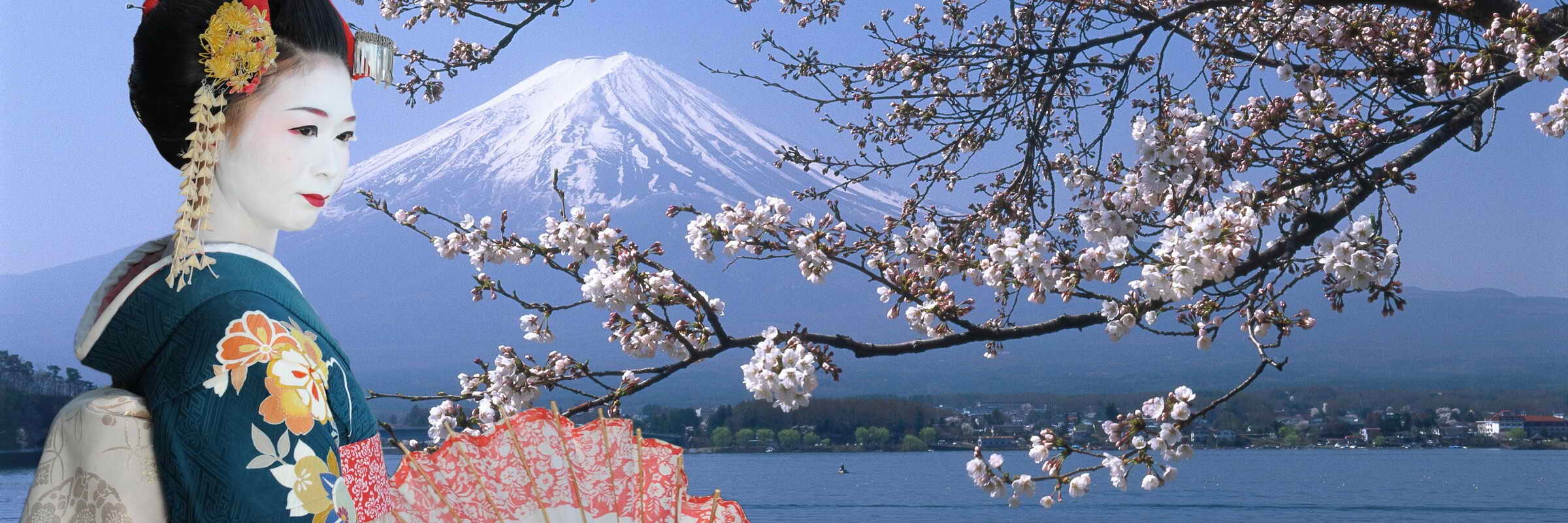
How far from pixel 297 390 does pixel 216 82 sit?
0.44 meters

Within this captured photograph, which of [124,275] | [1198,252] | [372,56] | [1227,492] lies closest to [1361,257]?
[1198,252]

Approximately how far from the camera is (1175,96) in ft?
15.6

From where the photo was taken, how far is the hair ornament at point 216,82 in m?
1.33

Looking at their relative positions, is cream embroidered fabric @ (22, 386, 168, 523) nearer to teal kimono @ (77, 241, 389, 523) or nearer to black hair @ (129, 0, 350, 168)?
teal kimono @ (77, 241, 389, 523)

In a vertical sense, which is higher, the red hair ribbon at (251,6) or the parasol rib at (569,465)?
the red hair ribbon at (251,6)

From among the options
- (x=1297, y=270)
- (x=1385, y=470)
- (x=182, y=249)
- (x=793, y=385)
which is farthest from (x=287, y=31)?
(x=1385, y=470)

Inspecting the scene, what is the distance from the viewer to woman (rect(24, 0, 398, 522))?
1.18 m

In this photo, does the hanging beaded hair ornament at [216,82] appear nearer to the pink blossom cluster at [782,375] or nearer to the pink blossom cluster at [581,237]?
the pink blossom cluster at [782,375]

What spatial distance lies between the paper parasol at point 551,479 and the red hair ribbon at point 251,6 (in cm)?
72

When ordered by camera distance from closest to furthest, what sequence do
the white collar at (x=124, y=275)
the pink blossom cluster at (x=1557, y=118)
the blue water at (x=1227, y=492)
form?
the white collar at (x=124, y=275) → the pink blossom cluster at (x=1557, y=118) → the blue water at (x=1227, y=492)

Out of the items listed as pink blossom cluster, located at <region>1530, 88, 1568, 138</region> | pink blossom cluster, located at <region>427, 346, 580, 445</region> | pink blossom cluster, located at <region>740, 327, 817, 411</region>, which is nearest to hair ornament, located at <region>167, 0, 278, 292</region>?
pink blossom cluster, located at <region>740, 327, 817, 411</region>

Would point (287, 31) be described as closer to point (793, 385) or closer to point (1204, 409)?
point (793, 385)

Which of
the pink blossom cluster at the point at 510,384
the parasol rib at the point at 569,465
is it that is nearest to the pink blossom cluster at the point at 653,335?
the pink blossom cluster at the point at 510,384

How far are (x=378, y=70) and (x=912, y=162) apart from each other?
3203 millimetres
